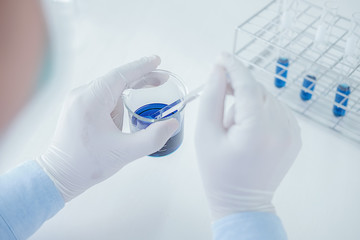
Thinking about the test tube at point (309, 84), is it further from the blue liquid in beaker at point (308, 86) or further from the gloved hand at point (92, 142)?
the gloved hand at point (92, 142)

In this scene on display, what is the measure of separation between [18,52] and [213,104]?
797 millimetres

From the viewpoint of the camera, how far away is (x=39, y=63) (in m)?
1.65

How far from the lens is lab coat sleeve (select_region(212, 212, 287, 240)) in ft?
3.28

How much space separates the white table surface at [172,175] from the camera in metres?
1.19

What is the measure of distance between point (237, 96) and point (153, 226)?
1.37ft

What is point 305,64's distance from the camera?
149 cm

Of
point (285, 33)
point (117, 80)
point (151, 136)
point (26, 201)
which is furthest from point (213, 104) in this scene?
point (285, 33)

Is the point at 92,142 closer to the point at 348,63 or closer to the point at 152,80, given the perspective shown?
the point at 152,80

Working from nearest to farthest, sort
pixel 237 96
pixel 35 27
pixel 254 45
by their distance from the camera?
pixel 237 96 < pixel 35 27 < pixel 254 45

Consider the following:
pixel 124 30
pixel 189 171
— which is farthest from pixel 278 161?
pixel 124 30

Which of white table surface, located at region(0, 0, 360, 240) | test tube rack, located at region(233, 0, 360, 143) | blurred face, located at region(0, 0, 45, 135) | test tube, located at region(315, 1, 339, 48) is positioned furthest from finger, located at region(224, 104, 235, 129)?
blurred face, located at region(0, 0, 45, 135)

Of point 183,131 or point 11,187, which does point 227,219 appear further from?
point 11,187

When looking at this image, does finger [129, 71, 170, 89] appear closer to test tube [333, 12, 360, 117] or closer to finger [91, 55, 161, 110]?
finger [91, 55, 161, 110]

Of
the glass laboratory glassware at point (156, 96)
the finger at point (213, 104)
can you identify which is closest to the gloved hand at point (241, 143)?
the finger at point (213, 104)
